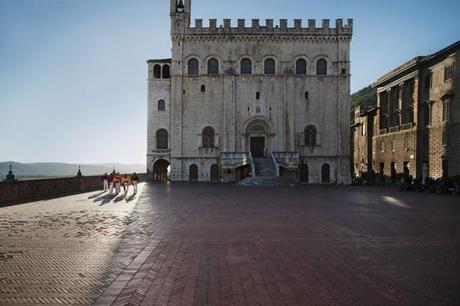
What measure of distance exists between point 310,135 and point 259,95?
23.9ft

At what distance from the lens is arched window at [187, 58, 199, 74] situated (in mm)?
44938

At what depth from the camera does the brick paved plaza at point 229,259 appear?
6.19 m

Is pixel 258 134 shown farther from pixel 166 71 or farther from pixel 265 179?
pixel 166 71

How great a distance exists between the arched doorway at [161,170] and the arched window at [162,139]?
2.15 m

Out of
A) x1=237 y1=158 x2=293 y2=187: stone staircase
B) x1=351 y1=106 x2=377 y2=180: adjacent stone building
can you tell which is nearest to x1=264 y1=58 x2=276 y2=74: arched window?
x1=237 y1=158 x2=293 y2=187: stone staircase

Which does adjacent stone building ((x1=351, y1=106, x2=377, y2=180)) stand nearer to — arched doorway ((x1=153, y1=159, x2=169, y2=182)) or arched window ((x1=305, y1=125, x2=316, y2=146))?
arched window ((x1=305, y1=125, x2=316, y2=146))

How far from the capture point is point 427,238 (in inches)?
426

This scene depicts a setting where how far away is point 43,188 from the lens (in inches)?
974

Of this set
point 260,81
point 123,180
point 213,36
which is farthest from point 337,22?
point 123,180

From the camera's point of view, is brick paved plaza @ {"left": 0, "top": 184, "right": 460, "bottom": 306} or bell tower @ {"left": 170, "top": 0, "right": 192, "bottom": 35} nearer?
brick paved plaza @ {"left": 0, "top": 184, "right": 460, "bottom": 306}

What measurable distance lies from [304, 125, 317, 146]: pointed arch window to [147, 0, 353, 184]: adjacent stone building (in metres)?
0.11

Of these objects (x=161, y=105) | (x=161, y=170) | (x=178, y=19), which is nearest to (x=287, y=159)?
(x=161, y=105)

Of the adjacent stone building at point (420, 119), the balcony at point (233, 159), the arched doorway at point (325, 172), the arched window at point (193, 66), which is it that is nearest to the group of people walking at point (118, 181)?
the balcony at point (233, 159)

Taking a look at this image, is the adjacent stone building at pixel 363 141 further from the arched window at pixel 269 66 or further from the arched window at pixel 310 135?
the arched window at pixel 269 66
